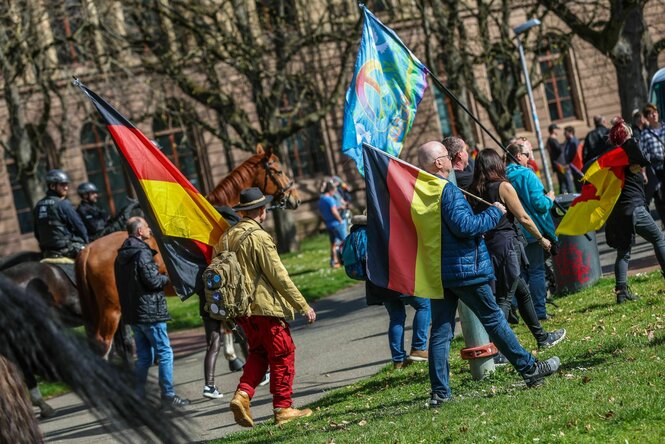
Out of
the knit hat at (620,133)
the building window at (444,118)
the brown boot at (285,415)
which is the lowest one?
the brown boot at (285,415)

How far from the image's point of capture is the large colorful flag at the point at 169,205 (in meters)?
8.83

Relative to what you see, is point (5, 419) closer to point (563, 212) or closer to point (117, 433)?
point (117, 433)

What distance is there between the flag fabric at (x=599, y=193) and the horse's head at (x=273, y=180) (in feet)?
10.7

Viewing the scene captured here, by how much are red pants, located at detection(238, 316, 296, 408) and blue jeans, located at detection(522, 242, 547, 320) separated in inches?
129

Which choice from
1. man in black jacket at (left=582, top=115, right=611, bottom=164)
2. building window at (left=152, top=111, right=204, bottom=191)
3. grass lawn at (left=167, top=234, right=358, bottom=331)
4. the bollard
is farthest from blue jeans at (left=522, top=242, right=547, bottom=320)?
building window at (left=152, top=111, right=204, bottom=191)

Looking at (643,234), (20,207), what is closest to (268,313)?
(643,234)

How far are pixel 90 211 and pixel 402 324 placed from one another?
600 cm

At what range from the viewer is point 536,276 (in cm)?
1077

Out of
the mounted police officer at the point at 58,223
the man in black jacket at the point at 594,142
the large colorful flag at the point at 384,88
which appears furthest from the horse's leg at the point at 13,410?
the man in black jacket at the point at 594,142

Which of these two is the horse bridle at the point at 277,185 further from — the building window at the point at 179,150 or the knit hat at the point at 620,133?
the building window at the point at 179,150

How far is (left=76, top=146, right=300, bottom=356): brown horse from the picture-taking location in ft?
39.8

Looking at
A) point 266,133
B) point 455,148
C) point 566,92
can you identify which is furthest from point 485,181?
point 566,92

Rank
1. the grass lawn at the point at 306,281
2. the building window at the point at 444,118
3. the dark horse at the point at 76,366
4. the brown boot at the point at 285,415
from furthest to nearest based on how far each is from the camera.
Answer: the building window at the point at 444,118 < the grass lawn at the point at 306,281 < the brown boot at the point at 285,415 < the dark horse at the point at 76,366

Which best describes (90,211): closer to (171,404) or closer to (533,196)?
(533,196)
